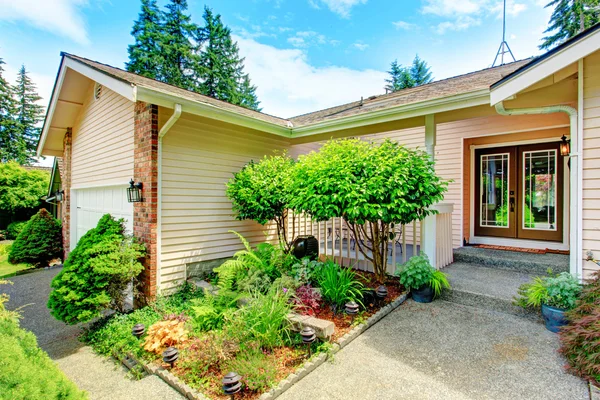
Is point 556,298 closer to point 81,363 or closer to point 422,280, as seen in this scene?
point 422,280

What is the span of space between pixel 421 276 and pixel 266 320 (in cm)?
231

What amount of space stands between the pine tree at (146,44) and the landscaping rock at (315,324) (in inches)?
862

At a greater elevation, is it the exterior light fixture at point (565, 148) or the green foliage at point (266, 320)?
the exterior light fixture at point (565, 148)

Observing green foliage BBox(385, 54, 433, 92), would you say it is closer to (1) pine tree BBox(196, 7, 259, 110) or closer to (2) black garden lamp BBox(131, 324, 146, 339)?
(1) pine tree BBox(196, 7, 259, 110)

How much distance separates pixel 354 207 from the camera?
12.2ft

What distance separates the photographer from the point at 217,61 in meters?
22.3

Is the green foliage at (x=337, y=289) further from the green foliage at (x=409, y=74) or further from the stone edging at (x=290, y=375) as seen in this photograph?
the green foliage at (x=409, y=74)

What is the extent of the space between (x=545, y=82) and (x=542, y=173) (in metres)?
3.02

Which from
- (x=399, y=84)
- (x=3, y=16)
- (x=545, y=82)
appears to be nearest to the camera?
(x=545, y=82)

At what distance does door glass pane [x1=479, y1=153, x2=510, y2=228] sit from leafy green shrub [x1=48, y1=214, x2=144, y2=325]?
7.07 m

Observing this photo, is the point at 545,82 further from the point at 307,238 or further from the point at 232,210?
the point at 232,210

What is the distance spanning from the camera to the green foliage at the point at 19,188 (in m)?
13.8

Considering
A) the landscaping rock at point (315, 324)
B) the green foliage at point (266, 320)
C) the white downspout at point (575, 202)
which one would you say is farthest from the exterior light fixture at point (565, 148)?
the green foliage at point (266, 320)

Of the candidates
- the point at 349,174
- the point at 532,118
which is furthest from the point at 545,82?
the point at 349,174
